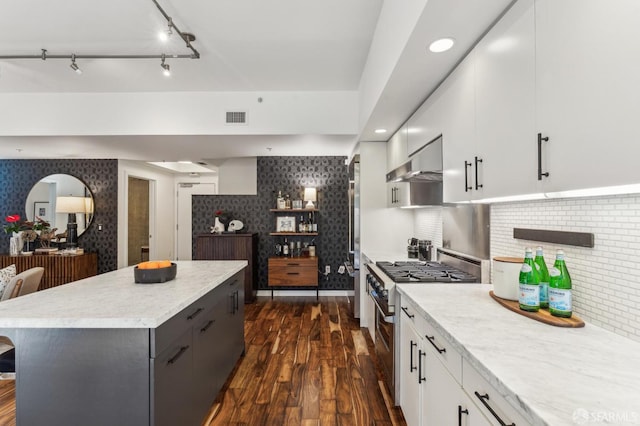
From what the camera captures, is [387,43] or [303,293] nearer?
[387,43]

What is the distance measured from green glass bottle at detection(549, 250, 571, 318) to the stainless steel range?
69cm

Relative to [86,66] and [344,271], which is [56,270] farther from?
[344,271]

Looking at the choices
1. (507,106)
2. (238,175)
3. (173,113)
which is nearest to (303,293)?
(238,175)

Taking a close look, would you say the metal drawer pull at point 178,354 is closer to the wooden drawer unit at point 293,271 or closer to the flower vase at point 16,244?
the wooden drawer unit at point 293,271

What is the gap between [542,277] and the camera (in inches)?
55.0

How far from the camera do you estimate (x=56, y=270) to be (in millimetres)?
4828

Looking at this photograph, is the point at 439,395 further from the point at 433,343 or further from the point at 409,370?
the point at 409,370

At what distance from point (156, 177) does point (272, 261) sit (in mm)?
3770

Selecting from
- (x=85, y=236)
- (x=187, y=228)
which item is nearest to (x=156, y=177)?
(x=187, y=228)

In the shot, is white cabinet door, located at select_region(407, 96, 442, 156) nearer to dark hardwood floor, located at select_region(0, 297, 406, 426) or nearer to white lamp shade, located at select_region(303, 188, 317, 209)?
dark hardwood floor, located at select_region(0, 297, 406, 426)

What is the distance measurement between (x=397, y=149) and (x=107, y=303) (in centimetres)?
272

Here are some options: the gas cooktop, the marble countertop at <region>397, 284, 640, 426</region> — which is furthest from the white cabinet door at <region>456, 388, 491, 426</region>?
the gas cooktop

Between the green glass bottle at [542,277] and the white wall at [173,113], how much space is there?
2.75 m

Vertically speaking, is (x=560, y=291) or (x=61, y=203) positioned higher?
(x=61, y=203)
